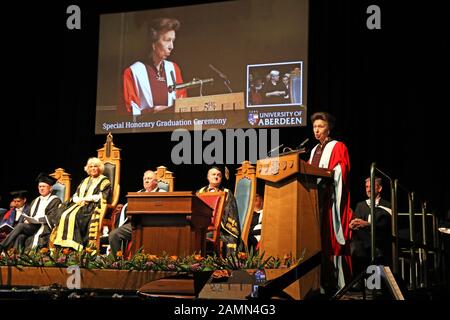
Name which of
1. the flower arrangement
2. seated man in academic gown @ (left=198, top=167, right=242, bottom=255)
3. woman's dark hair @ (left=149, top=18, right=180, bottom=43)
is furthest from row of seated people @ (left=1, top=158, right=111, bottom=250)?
woman's dark hair @ (left=149, top=18, right=180, bottom=43)

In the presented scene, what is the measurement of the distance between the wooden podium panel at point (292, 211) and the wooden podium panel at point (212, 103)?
3.11 meters

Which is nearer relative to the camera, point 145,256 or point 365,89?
point 145,256

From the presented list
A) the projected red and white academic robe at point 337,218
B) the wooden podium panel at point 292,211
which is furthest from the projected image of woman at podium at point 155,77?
the wooden podium panel at point 292,211

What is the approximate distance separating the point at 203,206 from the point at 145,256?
0.78 metres

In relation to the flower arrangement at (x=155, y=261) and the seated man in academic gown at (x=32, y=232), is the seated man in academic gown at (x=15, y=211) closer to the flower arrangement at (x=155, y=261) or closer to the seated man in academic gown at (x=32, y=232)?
the seated man in academic gown at (x=32, y=232)

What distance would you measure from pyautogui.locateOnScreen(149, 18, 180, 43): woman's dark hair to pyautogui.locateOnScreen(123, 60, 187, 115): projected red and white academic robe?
408 mm

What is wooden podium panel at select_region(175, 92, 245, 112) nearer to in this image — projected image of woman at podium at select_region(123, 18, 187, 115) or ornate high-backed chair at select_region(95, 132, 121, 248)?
projected image of woman at podium at select_region(123, 18, 187, 115)

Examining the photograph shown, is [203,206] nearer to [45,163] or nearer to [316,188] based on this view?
[316,188]

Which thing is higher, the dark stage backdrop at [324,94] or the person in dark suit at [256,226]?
the dark stage backdrop at [324,94]

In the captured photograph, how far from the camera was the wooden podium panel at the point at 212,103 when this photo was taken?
7.62 m

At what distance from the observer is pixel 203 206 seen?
5.34 meters

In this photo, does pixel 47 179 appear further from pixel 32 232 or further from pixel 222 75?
A: pixel 222 75

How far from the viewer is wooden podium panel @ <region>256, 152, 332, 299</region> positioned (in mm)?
4328
